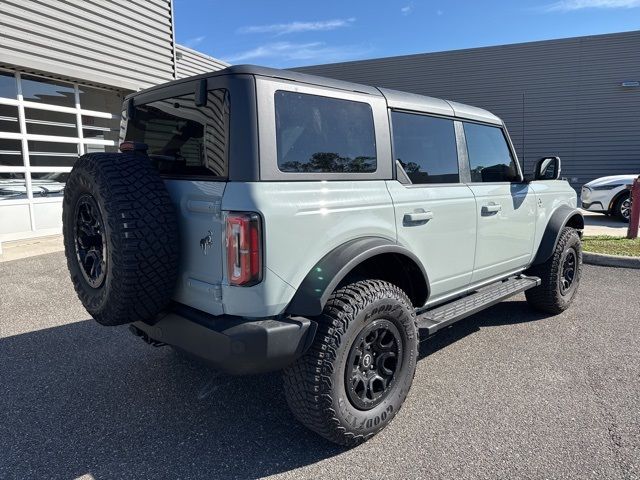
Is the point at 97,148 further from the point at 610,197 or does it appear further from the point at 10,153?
the point at 610,197

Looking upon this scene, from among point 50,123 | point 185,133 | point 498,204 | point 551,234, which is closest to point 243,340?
point 185,133

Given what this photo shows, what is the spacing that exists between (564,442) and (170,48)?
10.9m

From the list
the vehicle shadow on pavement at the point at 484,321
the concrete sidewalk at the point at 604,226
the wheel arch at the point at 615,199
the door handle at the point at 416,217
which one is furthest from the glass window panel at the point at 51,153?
the wheel arch at the point at 615,199

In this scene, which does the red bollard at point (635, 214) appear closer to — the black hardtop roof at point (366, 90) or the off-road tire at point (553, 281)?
the off-road tire at point (553, 281)

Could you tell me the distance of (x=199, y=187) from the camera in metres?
2.28

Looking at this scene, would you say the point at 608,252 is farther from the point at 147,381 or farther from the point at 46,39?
the point at 46,39

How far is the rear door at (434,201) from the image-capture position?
9.50 feet

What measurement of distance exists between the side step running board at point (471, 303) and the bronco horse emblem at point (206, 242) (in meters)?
1.46

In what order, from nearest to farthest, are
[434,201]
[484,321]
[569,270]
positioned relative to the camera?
[434,201] < [484,321] < [569,270]

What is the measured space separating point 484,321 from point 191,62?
38.0ft

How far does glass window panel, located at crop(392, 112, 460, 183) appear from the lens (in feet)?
9.87

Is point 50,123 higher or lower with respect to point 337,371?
higher

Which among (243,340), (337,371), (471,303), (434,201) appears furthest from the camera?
(471,303)

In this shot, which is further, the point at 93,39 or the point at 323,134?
the point at 93,39
